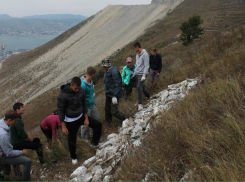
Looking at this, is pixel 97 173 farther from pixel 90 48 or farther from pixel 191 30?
pixel 90 48

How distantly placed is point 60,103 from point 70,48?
4699cm

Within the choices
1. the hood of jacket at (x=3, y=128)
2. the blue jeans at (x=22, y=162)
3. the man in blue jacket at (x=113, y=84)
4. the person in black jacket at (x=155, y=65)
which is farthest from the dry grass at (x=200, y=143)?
the person in black jacket at (x=155, y=65)

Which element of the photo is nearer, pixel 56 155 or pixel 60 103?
pixel 60 103

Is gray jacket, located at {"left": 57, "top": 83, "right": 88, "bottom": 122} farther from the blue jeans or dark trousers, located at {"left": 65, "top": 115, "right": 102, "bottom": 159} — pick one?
the blue jeans

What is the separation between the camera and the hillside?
3212 cm

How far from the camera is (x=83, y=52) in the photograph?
41.4 m

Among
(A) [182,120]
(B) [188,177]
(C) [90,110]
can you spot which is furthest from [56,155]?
(B) [188,177]

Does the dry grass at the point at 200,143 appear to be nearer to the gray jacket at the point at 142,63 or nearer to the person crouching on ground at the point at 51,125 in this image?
the gray jacket at the point at 142,63

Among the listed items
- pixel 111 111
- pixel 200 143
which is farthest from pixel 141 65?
pixel 200 143

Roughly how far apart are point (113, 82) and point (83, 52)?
3874 cm

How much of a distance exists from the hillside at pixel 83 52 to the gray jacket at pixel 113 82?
26120 mm

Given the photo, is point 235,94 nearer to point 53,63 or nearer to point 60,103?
point 60,103

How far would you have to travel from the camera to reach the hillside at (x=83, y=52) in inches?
1265

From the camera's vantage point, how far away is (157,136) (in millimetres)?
2783
